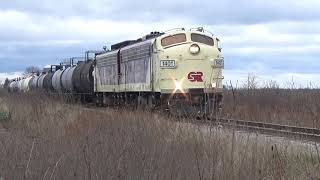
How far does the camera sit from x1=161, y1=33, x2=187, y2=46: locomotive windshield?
862 inches

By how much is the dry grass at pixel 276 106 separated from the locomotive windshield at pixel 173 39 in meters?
3.31

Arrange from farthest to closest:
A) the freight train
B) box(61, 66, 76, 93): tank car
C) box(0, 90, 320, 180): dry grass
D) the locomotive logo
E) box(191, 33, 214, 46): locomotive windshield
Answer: box(61, 66, 76, 93): tank car, box(191, 33, 214, 46): locomotive windshield, the locomotive logo, the freight train, box(0, 90, 320, 180): dry grass

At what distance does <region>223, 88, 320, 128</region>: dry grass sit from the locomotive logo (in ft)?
5.74

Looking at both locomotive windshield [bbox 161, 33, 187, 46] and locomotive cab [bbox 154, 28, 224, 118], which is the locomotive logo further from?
locomotive windshield [bbox 161, 33, 187, 46]

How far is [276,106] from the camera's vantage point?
2414 cm

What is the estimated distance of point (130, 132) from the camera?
8.95 m

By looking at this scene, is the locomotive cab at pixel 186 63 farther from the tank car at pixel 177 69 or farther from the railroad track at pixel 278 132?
the railroad track at pixel 278 132

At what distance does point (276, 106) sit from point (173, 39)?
17.9ft

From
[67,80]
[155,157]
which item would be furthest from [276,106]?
[67,80]

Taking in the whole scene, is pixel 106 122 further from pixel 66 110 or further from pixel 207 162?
pixel 66 110

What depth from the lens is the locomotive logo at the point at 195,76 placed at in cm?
2180

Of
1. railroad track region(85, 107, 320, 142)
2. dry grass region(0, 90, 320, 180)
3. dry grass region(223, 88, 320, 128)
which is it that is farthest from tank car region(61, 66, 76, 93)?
dry grass region(0, 90, 320, 180)

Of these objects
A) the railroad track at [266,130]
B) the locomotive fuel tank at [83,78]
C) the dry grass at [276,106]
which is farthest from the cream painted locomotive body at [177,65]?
the locomotive fuel tank at [83,78]

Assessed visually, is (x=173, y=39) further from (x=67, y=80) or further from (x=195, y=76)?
(x=67, y=80)
